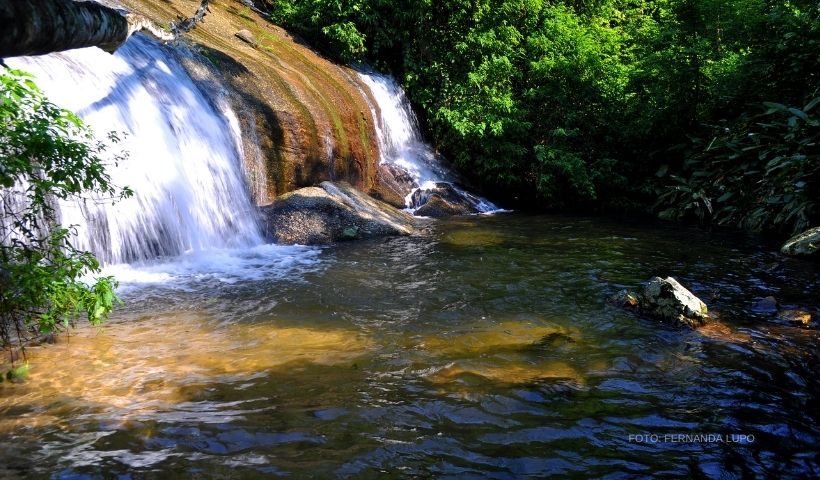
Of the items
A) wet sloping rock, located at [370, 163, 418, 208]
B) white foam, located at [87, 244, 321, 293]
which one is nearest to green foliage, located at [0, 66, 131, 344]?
white foam, located at [87, 244, 321, 293]

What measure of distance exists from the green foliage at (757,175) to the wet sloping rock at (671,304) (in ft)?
Result: 19.9

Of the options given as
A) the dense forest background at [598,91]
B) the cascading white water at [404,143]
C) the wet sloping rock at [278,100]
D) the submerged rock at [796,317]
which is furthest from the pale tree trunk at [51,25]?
the dense forest background at [598,91]

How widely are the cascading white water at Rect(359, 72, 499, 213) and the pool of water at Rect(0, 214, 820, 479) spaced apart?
757cm

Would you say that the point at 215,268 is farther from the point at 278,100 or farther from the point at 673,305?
the point at 673,305

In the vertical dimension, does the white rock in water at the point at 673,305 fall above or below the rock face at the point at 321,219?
below

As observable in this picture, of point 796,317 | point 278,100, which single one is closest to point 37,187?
point 796,317

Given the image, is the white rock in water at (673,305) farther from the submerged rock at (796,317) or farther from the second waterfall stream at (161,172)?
the second waterfall stream at (161,172)

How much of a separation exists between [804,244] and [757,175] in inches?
148

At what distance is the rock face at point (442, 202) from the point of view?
14.4 meters

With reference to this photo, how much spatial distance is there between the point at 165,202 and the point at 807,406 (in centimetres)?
870

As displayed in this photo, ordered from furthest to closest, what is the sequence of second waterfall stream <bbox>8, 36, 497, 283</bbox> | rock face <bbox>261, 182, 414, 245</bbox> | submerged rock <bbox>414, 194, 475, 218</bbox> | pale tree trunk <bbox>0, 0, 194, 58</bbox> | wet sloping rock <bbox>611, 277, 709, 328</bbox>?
submerged rock <bbox>414, 194, 475, 218</bbox> → rock face <bbox>261, 182, 414, 245</bbox> → second waterfall stream <bbox>8, 36, 497, 283</bbox> → wet sloping rock <bbox>611, 277, 709, 328</bbox> → pale tree trunk <bbox>0, 0, 194, 58</bbox>

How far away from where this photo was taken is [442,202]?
48.2 ft

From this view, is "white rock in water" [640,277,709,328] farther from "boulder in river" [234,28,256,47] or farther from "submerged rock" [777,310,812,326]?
"boulder in river" [234,28,256,47]

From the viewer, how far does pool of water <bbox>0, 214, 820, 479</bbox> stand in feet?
12.0
